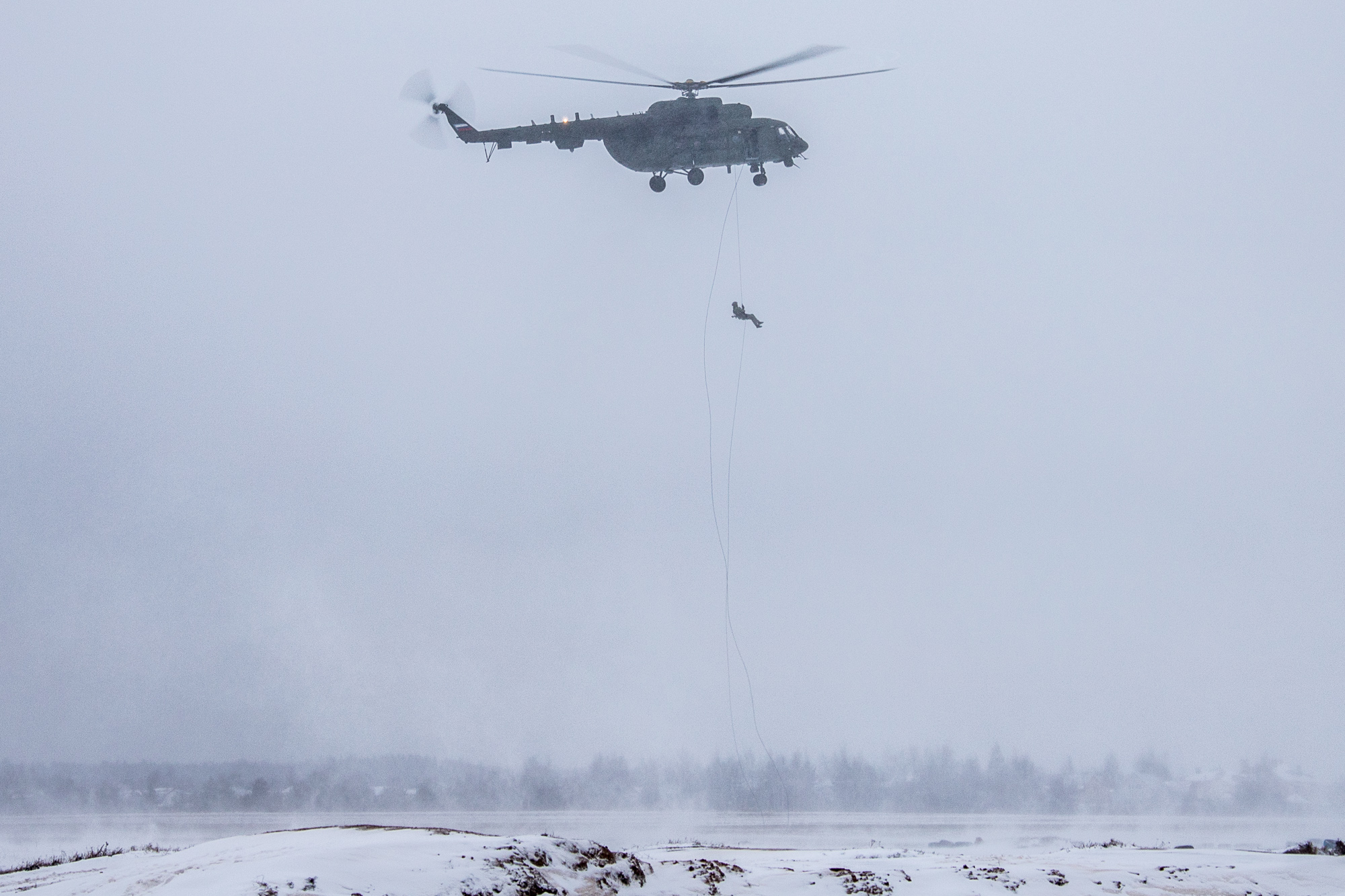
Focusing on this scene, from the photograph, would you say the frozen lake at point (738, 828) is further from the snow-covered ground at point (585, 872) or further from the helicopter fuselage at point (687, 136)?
the helicopter fuselage at point (687, 136)

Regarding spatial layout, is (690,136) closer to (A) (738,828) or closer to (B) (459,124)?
(B) (459,124)

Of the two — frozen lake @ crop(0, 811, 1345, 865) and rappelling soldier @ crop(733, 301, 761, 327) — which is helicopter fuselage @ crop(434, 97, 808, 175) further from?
frozen lake @ crop(0, 811, 1345, 865)

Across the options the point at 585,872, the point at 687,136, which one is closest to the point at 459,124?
the point at 687,136

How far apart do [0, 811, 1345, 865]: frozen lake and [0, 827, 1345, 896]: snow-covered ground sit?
18.2 m

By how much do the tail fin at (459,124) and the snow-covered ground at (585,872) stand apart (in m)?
23.5

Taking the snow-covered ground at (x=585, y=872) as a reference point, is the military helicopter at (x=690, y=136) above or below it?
above

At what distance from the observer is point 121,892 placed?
1430 centimetres

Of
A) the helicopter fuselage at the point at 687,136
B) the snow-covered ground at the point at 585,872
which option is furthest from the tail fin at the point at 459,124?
A: the snow-covered ground at the point at 585,872

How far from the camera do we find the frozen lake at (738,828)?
41.8 meters

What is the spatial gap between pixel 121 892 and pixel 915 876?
43.9ft

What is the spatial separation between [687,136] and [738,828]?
3410 centimetres

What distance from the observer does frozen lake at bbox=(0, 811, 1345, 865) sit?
41.8 metres

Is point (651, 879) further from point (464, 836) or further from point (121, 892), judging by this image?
point (121, 892)

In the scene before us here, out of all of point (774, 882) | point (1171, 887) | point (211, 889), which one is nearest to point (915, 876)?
point (774, 882)
